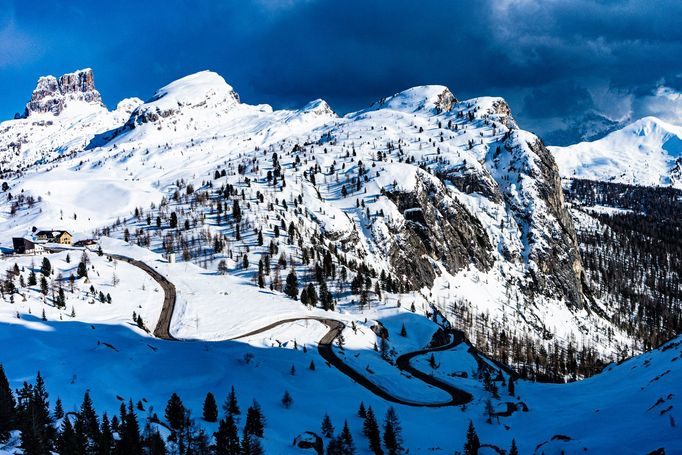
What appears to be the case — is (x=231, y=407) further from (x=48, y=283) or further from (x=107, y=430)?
(x=48, y=283)

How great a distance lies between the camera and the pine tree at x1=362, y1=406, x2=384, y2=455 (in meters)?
67.6

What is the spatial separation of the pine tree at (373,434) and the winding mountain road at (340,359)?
2118 centimetres

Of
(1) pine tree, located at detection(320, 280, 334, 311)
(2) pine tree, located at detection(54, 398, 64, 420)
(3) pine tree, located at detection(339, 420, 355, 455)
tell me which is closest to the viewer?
(2) pine tree, located at detection(54, 398, 64, 420)

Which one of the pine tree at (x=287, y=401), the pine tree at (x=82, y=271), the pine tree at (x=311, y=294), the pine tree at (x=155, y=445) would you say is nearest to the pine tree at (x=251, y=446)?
the pine tree at (x=155, y=445)

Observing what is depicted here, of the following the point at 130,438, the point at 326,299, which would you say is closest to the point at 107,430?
the point at 130,438

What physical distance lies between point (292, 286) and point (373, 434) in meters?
88.0

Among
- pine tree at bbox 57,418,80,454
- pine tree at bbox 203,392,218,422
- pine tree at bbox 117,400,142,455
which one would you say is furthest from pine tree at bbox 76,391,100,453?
pine tree at bbox 203,392,218,422

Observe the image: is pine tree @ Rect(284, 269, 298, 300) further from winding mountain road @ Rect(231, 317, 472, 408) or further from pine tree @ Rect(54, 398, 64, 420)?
pine tree @ Rect(54, 398, 64, 420)

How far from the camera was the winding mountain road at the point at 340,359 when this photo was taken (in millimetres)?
94588

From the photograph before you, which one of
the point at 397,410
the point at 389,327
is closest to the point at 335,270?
the point at 389,327

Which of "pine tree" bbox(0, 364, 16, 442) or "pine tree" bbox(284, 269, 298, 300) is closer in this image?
"pine tree" bbox(0, 364, 16, 442)

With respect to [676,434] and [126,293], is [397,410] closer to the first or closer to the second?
[676,434]

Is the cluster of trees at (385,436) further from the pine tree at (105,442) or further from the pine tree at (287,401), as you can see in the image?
the pine tree at (105,442)

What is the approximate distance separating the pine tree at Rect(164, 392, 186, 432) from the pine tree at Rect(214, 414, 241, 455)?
4824 millimetres
